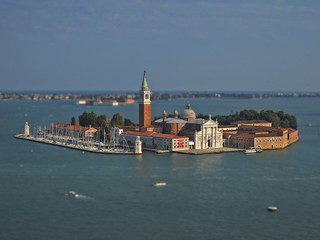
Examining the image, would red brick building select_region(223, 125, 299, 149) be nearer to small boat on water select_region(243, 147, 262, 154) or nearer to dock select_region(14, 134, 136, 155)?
small boat on water select_region(243, 147, 262, 154)

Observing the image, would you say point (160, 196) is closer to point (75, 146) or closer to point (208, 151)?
point (208, 151)

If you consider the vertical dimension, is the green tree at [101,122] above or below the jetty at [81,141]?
above

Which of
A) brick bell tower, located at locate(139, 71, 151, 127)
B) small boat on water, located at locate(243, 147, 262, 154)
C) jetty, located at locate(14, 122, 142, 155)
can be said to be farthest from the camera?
brick bell tower, located at locate(139, 71, 151, 127)

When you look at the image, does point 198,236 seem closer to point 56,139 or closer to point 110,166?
point 110,166

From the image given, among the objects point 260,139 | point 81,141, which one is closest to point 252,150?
point 260,139

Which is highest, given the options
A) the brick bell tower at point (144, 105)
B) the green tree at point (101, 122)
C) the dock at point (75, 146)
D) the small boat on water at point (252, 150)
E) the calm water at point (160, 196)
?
the brick bell tower at point (144, 105)

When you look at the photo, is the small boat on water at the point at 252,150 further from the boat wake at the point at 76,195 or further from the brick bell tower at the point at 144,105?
the boat wake at the point at 76,195

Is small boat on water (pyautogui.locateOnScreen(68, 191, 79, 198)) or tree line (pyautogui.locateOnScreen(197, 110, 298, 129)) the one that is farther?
tree line (pyautogui.locateOnScreen(197, 110, 298, 129))

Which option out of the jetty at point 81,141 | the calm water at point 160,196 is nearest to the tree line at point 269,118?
the jetty at point 81,141

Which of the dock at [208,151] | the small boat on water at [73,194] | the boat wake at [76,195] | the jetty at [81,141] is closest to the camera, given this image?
the boat wake at [76,195]

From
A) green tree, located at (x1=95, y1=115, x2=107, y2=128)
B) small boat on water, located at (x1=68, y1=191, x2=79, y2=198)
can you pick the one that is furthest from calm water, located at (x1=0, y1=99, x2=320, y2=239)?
green tree, located at (x1=95, y1=115, x2=107, y2=128)
